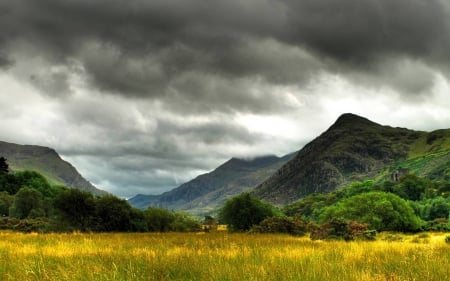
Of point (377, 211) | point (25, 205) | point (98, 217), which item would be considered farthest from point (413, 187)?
point (98, 217)

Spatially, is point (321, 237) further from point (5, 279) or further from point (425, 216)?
point (425, 216)

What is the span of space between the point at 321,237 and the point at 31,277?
28648mm

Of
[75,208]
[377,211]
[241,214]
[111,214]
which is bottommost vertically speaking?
[241,214]

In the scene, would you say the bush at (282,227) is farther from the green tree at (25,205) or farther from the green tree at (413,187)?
the green tree at (413,187)

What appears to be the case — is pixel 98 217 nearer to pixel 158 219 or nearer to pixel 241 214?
pixel 158 219

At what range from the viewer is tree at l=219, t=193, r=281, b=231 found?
60438 mm

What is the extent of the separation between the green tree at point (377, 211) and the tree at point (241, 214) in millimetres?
11666

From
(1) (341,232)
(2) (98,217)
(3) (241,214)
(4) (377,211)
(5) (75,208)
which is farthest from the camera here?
(4) (377,211)

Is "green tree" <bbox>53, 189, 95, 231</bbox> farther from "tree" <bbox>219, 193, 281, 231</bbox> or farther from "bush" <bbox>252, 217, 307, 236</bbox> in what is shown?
"bush" <bbox>252, 217, 307, 236</bbox>

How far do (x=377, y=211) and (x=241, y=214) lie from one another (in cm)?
2160

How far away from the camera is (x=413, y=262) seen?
11148mm

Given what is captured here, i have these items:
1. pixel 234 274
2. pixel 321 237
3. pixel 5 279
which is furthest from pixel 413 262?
pixel 321 237

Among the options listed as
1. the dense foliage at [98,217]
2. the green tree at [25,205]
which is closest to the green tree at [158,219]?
the dense foliage at [98,217]

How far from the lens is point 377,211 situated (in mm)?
62406
